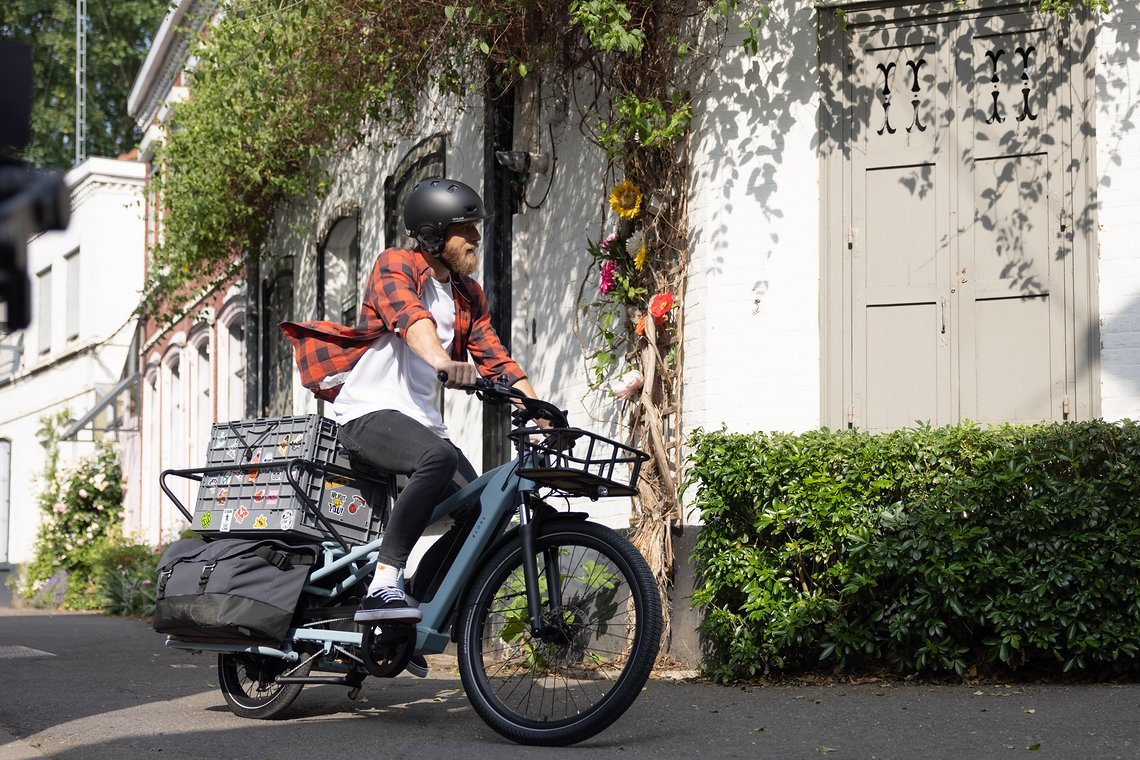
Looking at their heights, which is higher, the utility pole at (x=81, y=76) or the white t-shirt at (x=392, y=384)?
the utility pole at (x=81, y=76)

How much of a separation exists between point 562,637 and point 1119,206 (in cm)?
379

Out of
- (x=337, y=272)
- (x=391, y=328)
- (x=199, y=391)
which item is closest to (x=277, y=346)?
(x=337, y=272)

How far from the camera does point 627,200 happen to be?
7.85 meters

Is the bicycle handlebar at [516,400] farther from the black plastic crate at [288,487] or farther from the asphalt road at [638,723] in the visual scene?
the asphalt road at [638,723]

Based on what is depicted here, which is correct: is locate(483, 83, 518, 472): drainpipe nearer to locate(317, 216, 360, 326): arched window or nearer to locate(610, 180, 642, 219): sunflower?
locate(610, 180, 642, 219): sunflower

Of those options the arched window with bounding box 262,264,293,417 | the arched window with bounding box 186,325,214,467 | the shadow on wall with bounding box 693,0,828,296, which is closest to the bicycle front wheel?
the shadow on wall with bounding box 693,0,828,296

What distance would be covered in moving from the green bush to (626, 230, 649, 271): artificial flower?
1.34m

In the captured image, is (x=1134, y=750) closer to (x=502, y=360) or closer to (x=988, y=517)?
(x=988, y=517)

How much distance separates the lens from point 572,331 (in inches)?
337

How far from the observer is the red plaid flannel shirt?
5.22m

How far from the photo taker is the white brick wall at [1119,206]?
→ 22.4 ft

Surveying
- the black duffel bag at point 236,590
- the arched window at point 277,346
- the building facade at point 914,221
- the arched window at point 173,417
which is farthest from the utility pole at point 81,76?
the black duffel bag at point 236,590

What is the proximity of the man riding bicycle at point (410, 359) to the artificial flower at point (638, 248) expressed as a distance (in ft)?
7.27

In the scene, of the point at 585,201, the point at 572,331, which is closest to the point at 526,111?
the point at 585,201
